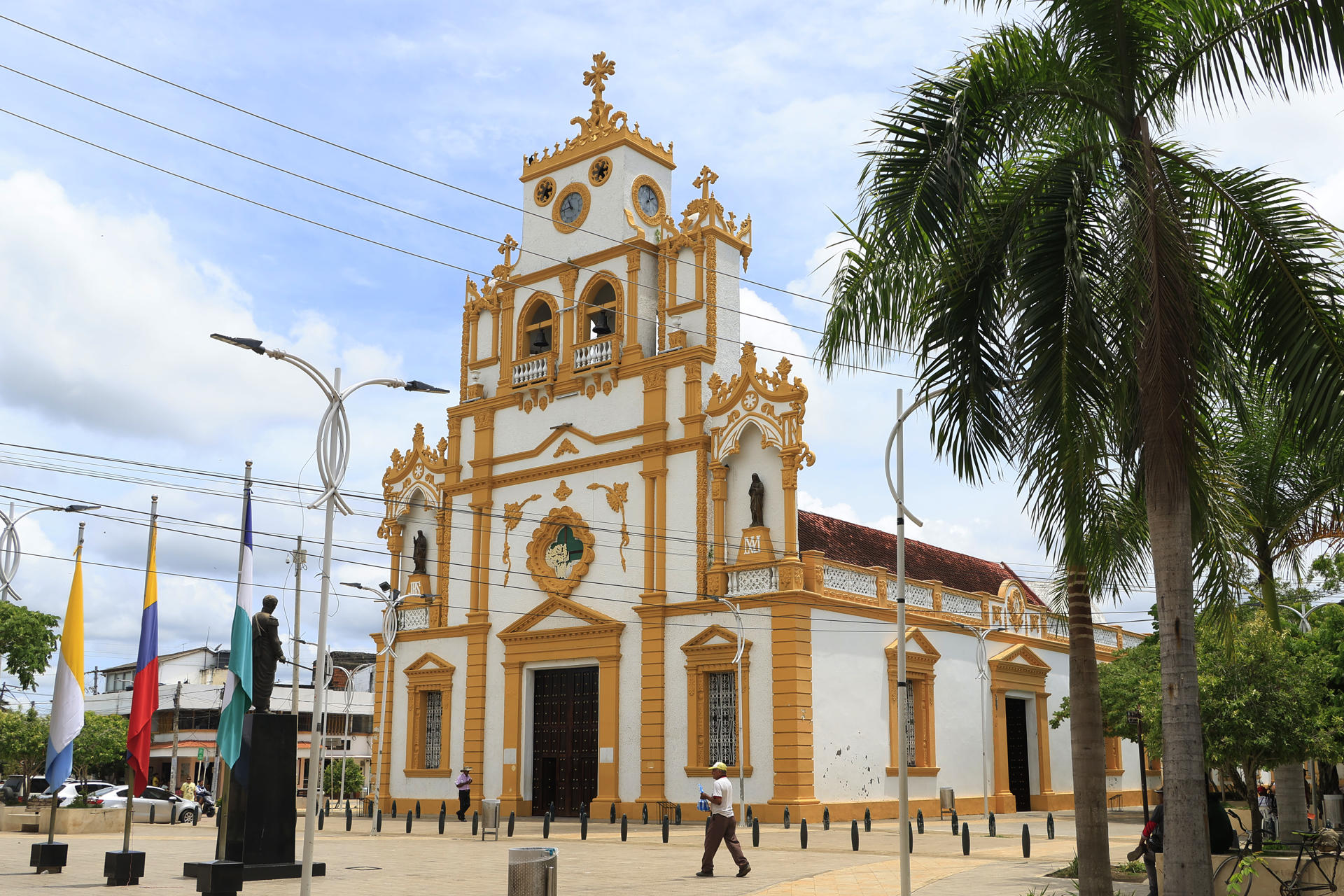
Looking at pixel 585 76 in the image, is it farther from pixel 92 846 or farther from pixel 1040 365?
pixel 1040 365

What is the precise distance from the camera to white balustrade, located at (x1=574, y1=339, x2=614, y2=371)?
36.1 m

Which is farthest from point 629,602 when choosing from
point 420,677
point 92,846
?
point 92,846

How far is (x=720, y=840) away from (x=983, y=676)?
20.5 m

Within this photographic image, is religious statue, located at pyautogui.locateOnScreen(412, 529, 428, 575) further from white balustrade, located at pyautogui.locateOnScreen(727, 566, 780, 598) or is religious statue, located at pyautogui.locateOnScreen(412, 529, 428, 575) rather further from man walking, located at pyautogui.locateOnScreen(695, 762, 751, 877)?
man walking, located at pyautogui.locateOnScreen(695, 762, 751, 877)

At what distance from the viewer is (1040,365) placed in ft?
37.9

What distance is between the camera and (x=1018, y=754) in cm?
4069

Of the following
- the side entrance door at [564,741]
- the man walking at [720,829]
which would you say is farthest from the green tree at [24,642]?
the man walking at [720,829]

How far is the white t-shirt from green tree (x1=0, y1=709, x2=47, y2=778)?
168 feet

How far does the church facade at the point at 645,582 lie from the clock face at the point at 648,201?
0.12m

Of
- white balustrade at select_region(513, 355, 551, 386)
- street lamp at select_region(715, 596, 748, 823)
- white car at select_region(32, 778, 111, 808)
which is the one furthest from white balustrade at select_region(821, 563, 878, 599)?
white car at select_region(32, 778, 111, 808)

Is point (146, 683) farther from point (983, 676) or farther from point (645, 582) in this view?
point (983, 676)

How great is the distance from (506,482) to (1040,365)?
28171 mm

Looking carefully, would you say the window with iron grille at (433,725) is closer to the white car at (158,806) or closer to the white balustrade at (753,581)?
the white car at (158,806)

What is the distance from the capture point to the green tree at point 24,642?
133 feet
